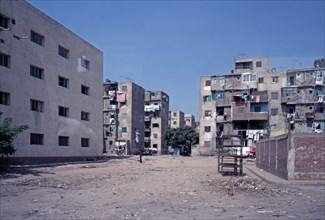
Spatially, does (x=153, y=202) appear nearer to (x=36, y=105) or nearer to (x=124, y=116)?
(x=36, y=105)

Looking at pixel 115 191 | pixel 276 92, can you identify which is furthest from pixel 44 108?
pixel 276 92

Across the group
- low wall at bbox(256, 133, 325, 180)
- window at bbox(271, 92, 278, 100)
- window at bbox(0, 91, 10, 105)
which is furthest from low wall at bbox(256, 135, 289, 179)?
window at bbox(271, 92, 278, 100)

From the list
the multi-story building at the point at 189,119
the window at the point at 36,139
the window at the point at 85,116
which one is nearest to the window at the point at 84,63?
the window at the point at 85,116

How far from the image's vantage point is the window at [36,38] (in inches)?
1212

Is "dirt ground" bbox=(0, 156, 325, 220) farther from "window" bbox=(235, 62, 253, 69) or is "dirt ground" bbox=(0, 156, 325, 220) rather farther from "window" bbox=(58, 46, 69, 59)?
"window" bbox=(235, 62, 253, 69)

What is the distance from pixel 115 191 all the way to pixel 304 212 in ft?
24.3

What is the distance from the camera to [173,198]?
12.6 m

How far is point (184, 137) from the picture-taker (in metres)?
79.4

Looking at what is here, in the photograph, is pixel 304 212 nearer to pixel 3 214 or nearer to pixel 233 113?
pixel 3 214

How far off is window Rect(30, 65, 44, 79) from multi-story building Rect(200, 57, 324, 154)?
122ft

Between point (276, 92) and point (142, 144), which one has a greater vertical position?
point (276, 92)

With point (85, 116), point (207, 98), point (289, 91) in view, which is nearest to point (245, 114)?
point (289, 91)

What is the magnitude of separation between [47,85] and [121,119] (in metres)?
47.9

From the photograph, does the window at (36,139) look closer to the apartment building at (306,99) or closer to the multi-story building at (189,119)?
the apartment building at (306,99)
